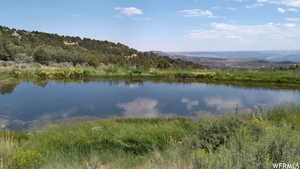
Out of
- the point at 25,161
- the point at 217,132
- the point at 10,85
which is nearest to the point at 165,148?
the point at 217,132

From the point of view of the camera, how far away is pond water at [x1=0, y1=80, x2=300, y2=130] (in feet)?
28.8

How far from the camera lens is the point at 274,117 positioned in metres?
6.38

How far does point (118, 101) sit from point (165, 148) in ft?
23.1

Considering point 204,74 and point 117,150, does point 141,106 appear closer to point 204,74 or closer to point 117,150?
point 117,150

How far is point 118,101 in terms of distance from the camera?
11.1 m

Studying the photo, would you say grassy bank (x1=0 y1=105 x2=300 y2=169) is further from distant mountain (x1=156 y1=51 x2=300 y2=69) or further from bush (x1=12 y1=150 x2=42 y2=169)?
distant mountain (x1=156 y1=51 x2=300 y2=69)

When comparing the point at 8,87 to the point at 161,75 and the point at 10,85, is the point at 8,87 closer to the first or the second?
the point at 10,85

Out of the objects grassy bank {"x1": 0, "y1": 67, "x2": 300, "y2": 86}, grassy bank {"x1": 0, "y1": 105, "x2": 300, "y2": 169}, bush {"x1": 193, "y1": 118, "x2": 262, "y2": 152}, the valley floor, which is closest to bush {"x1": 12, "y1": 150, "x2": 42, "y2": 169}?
grassy bank {"x1": 0, "y1": 105, "x2": 300, "y2": 169}

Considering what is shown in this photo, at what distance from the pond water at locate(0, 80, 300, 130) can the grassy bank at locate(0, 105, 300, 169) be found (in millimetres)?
2822

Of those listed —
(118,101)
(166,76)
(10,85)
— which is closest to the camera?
(118,101)

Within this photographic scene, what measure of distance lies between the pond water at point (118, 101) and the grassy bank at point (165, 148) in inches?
111

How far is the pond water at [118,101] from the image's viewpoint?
8773 mm

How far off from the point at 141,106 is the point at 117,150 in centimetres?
590

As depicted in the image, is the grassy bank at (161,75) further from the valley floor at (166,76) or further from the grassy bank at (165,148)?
the grassy bank at (165,148)
